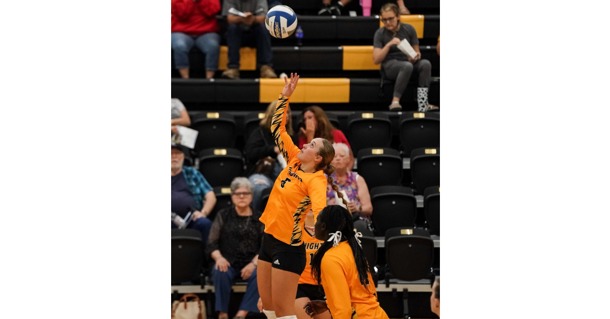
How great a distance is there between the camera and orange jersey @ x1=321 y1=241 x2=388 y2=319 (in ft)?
20.8

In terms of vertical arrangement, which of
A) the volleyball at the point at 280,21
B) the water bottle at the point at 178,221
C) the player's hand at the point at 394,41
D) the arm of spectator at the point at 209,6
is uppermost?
the arm of spectator at the point at 209,6

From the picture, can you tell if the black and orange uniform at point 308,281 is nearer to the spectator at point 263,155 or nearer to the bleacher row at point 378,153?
the spectator at point 263,155

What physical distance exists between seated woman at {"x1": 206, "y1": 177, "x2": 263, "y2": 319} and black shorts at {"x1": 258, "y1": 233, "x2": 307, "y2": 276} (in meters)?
1.19

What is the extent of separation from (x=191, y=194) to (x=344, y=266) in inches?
128

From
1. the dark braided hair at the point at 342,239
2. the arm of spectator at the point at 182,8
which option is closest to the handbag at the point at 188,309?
the dark braided hair at the point at 342,239

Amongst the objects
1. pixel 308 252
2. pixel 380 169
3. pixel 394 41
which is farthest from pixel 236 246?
A: pixel 394 41

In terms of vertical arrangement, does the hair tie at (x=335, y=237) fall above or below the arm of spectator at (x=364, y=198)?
below

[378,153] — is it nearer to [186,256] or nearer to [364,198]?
[364,198]

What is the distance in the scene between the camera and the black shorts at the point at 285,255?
7434 millimetres

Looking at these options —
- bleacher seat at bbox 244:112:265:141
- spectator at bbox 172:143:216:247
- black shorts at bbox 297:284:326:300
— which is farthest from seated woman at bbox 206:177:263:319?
bleacher seat at bbox 244:112:265:141

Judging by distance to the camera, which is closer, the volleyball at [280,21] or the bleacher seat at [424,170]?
the volleyball at [280,21]

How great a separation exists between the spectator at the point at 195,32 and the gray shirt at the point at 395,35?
5.72 ft

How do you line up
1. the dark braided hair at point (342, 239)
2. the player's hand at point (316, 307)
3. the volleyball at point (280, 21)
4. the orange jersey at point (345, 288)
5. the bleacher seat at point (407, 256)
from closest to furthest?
the orange jersey at point (345, 288) → the dark braided hair at point (342, 239) → the player's hand at point (316, 307) → the volleyball at point (280, 21) → the bleacher seat at point (407, 256)

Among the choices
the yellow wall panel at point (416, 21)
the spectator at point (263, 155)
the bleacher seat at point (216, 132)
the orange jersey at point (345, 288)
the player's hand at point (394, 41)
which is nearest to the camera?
the orange jersey at point (345, 288)
